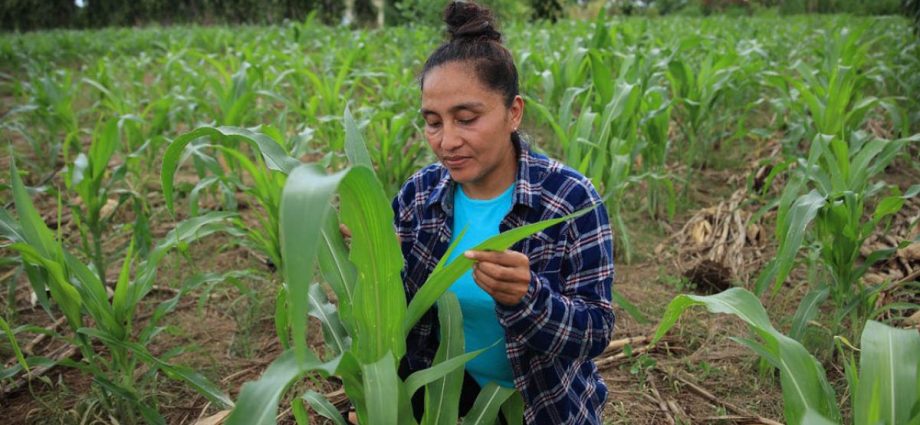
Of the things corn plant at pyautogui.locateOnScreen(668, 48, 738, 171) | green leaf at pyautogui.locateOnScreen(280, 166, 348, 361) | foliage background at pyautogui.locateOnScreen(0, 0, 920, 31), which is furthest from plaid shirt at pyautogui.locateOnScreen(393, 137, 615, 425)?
foliage background at pyautogui.locateOnScreen(0, 0, 920, 31)

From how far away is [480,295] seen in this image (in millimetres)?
1288

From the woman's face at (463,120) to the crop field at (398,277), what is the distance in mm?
178

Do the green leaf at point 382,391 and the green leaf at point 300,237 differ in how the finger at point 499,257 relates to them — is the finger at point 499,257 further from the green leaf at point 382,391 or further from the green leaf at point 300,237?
the green leaf at point 300,237

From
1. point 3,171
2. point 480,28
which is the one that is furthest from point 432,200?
point 3,171

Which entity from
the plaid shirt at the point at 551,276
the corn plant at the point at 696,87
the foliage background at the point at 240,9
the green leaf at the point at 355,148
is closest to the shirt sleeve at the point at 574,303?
the plaid shirt at the point at 551,276

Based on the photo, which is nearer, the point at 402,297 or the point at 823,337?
the point at 402,297

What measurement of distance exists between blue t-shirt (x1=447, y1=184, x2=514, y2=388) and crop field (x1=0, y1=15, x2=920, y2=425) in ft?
0.32

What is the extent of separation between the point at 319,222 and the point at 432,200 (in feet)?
2.54

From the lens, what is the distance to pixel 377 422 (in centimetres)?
91

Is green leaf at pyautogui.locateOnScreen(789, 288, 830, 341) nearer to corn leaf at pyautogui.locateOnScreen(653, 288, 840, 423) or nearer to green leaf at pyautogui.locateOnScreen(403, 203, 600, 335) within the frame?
corn leaf at pyautogui.locateOnScreen(653, 288, 840, 423)

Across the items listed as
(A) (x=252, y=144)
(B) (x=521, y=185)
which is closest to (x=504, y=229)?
(B) (x=521, y=185)

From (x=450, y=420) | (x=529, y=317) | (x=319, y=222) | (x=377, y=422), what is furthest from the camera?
(x=450, y=420)

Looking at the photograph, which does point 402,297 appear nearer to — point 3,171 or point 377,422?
point 377,422

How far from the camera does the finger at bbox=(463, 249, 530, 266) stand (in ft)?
2.96
